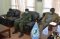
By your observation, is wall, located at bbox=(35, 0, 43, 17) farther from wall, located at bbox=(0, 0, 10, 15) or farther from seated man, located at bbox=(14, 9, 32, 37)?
wall, located at bbox=(0, 0, 10, 15)

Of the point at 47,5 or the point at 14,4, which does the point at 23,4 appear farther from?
the point at 47,5

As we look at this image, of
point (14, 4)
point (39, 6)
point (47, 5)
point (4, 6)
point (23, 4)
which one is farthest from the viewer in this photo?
point (4, 6)

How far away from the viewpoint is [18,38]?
14.1 ft

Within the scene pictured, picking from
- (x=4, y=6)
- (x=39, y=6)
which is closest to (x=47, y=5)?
(x=39, y=6)

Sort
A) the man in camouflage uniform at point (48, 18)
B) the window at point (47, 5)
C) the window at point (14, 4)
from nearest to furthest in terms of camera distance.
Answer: the man in camouflage uniform at point (48, 18), the window at point (47, 5), the window at point (14, 4)

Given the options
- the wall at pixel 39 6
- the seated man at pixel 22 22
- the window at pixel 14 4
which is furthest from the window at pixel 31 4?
the window at pixel 14 4

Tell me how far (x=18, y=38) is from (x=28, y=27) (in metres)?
0.54

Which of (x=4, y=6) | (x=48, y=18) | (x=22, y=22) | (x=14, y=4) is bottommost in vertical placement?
(x=22, y=22)

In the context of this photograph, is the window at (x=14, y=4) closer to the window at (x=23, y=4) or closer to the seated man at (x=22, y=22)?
the window at (x=23, y=4)

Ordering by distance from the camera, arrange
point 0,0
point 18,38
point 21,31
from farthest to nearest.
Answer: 1. point 0,0
2. point 21,31
3. point 18,38

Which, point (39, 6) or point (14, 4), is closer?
point (39, 6)

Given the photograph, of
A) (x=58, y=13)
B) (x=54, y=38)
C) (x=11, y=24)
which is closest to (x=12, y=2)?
(x=11, y=24)

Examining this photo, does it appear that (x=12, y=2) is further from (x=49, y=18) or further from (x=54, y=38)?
(x=54, y=38)

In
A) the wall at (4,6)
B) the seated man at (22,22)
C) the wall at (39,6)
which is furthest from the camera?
the wall at (4,6)
